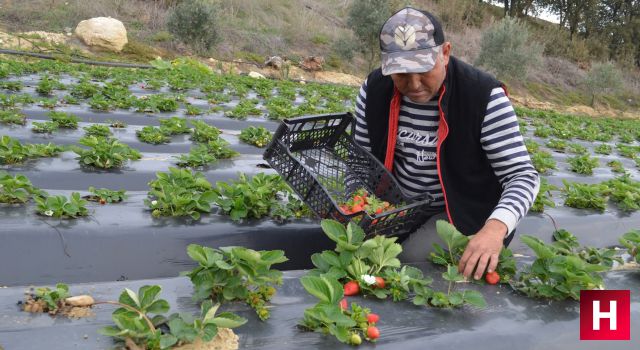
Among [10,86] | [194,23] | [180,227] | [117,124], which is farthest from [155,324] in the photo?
[194,23]

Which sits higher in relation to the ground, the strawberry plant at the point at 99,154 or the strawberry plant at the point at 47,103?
the strawberry plant at the point at 47,103

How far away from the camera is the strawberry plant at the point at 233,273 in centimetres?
171

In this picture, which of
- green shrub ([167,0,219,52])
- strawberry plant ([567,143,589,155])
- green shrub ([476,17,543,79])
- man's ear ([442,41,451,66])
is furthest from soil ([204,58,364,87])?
man's ear ([442,41,451,66])

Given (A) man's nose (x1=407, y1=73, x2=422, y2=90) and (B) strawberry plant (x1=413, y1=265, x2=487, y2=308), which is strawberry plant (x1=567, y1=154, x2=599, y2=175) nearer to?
(A) man's nose (x1=407, y1=73, x2=422, y2=90)

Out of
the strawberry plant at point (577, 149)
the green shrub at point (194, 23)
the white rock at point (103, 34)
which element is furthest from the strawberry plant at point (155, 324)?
the green shrub at point (194, 23)

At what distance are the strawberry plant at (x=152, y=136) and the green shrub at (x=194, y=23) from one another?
14.1m

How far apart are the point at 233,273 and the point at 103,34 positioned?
54.3 ft

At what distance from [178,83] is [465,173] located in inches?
225

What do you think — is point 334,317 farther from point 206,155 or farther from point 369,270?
point 206,155

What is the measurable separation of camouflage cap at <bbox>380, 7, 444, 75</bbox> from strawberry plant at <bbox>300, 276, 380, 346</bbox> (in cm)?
109

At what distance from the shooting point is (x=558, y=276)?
6.77 feet

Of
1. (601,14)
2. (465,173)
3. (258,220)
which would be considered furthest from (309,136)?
(601,14)

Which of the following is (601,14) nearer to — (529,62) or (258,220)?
(529,62)

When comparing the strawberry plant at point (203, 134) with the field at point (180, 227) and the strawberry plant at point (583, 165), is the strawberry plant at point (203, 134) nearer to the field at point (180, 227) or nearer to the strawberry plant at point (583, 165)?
the field at point (180, 227)
